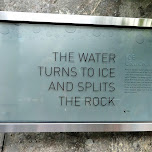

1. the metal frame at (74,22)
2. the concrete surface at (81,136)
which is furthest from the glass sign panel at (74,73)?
the concrete surface at (81,136)

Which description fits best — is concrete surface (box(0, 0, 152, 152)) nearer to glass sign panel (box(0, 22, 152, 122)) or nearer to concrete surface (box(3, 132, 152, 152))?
concrete surface (box(3, 132, 152, 152))

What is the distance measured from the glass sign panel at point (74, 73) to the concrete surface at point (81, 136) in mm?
140

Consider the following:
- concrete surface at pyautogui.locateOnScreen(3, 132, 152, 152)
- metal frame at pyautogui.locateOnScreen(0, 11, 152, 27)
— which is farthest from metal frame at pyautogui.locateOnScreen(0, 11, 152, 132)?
concrete surface at pyautogui.locateOnScreen(3, 132, 152, 152)

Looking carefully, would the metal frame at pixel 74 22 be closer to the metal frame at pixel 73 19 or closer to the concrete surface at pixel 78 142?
the metal frame at pixel 73 19

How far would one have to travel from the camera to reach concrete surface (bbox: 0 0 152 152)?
1468 mm

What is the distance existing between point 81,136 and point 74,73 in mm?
460

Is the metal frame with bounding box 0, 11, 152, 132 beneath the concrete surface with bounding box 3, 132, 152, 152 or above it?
above

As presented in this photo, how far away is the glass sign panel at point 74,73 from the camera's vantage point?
1413 millimetres

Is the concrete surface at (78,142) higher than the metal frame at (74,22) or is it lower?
lower

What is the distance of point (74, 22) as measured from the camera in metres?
1.44

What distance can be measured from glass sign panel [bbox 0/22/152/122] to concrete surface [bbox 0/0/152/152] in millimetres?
140

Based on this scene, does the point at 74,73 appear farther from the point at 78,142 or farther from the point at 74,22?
the point at 78,142

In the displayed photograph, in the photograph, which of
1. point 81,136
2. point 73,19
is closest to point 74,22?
point 73,19

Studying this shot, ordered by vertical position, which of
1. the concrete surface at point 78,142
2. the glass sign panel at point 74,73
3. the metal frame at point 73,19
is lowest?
the concrete surface at point 78,142
